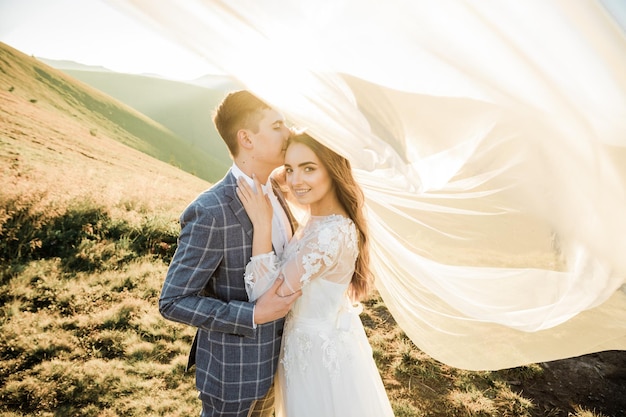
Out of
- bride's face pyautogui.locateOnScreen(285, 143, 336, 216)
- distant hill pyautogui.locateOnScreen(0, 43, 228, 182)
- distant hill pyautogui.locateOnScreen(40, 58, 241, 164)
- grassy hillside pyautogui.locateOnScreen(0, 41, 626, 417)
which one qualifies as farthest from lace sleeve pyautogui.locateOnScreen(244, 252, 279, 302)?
distant hill pyautogui.locateOnScreen(40, 58, 241, 164)

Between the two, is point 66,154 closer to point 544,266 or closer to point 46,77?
point 544,266

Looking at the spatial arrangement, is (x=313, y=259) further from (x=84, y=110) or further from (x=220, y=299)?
(x=84, y=110)

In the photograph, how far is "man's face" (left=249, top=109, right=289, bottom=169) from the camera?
2545mm

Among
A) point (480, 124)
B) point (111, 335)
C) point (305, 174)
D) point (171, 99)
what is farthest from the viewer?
point (171, 99)

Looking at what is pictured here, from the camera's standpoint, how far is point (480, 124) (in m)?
1.83

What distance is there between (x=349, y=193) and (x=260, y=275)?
83cm

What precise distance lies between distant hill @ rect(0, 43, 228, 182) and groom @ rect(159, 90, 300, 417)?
15549 mm

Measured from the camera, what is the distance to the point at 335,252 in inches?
96.0

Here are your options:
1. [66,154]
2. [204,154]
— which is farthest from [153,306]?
[204,154]

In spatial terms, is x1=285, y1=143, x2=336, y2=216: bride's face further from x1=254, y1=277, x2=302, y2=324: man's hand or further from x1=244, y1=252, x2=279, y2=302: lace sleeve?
x1=254, y1=277, x2=302, y2=324: man's hand

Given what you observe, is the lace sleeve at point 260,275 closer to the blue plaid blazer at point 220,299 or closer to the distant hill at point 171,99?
the blue plaid blazer at point 220,299

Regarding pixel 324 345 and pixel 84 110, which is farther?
pixel 84 110

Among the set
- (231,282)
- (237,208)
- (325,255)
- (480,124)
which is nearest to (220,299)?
(231,282)

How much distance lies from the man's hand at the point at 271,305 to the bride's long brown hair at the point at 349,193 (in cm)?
76
